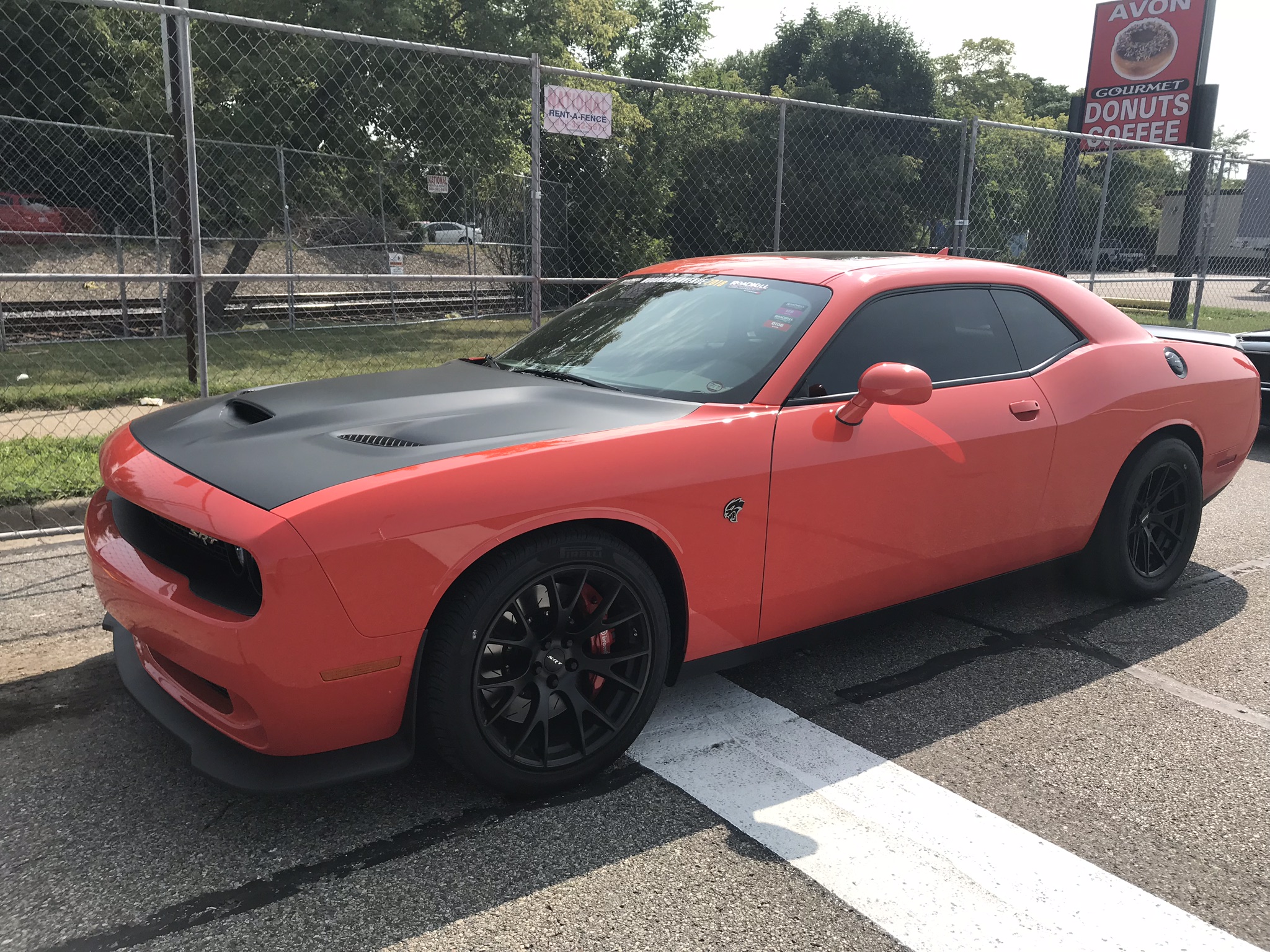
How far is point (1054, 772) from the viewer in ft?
9.92

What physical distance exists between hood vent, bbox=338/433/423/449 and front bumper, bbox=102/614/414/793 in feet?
2.22

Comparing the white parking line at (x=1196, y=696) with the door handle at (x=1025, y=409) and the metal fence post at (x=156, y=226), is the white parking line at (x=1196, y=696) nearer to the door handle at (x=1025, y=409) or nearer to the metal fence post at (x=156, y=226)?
the door handle at (x=1025, y=409)

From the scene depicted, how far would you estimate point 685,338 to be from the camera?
3.58 m

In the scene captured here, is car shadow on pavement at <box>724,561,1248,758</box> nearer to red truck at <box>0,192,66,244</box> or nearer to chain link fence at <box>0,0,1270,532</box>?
chain link fence at <box>0,0,1270,532</box>

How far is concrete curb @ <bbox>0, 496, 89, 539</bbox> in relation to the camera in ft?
17.0

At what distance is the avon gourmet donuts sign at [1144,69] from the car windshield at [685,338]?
1733 cm

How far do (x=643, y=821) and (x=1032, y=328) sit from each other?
264 cm

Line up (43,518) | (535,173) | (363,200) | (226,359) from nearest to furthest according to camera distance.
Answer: (43,518) → (535,173) → (226,359) → (363,200)

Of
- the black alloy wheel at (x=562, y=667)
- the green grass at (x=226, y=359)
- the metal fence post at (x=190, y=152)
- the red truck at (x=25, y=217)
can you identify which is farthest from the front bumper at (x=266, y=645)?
the red truck at (x=25, y=217)

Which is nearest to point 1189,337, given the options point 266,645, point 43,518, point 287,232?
point 266,645

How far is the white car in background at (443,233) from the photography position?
13211 mm

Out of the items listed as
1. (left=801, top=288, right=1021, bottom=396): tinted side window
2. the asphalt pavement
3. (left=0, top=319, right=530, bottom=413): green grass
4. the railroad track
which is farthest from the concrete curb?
the railroad track

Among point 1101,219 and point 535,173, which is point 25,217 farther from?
point 1101,219

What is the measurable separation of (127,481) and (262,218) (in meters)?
11.4
